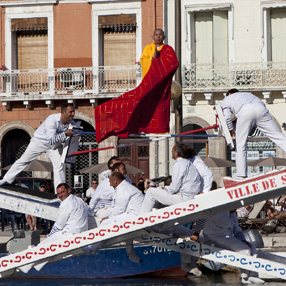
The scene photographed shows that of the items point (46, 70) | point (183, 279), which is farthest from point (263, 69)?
point (183, 279)

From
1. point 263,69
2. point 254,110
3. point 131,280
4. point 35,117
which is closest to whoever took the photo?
point 254,110

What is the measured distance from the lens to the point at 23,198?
453 inches

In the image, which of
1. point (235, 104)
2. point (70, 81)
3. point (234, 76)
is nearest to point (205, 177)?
point (235, 104)

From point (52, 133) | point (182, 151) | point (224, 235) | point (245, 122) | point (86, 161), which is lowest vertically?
point (224, 235)

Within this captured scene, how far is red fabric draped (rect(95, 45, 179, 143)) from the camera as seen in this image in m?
11.2

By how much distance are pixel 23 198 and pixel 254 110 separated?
4539 mm

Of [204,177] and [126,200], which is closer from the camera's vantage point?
[204,177]

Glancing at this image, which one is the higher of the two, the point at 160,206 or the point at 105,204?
the point at 160,206

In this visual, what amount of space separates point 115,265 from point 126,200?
2961 millimetres

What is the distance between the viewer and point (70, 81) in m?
25.1

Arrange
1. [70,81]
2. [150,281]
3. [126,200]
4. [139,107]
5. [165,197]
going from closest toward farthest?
[165,197] < [126,200] < [139,107] < [150,281] < [70,81]

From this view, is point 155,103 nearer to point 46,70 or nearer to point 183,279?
point 183,279

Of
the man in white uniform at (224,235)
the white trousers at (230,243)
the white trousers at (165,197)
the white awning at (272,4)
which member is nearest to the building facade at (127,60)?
the white awning at (272,4)

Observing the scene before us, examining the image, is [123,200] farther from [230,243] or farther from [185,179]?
[230,243]
